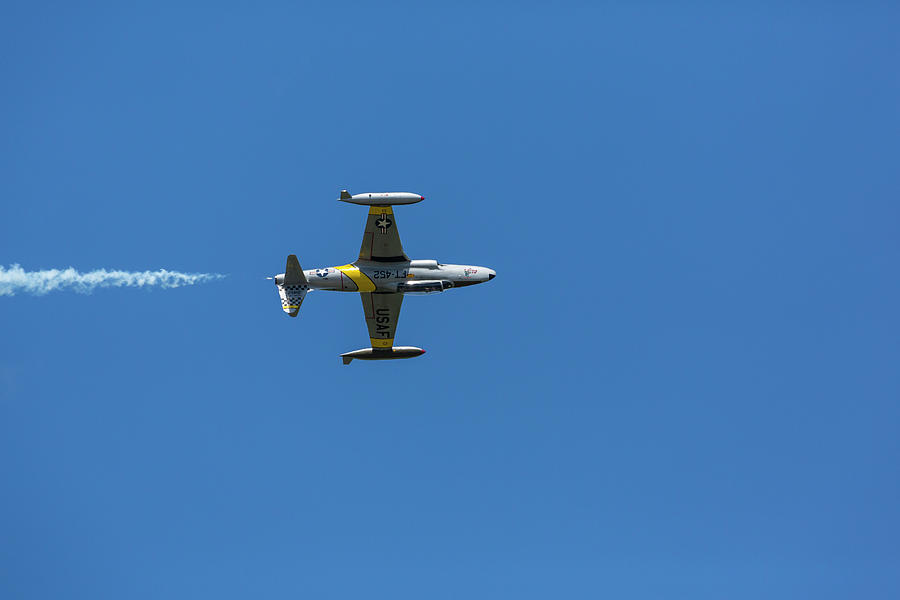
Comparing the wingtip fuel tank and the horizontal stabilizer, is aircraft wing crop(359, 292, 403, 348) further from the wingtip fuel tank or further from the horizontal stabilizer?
the wingtip fuel tank

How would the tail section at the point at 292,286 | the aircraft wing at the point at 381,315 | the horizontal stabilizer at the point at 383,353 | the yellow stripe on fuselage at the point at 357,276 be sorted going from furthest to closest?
the horizontal stabilizer at the point at 383,353
the aircraft wing at the point at 381,315
the yellow stripe on fuselage at the point at 357,276
the tail section at the point at 292,286

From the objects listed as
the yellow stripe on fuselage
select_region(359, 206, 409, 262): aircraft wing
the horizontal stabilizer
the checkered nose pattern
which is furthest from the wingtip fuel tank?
the horizontal stabilizer

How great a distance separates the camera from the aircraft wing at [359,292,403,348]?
70250 millimetres

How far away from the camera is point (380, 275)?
67688mm

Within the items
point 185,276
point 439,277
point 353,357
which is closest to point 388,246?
point 439,277

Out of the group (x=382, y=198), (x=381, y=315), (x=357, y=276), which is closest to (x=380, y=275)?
(x=357, y=276)

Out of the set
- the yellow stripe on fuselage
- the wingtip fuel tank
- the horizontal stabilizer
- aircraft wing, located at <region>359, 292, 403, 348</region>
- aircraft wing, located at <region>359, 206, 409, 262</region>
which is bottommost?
the horizontal stabilizer

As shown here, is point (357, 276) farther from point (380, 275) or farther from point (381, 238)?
point (381, 238)

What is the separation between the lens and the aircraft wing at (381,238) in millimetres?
66625

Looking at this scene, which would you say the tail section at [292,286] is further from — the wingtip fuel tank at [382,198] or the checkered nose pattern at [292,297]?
the wingtip fuel tank at [382,198]

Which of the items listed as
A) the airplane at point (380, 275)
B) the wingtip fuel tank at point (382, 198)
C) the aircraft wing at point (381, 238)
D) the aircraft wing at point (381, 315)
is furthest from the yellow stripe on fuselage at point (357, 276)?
the wingtip fuel tank at point (382, 198)

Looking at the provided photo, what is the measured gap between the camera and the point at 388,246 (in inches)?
2650

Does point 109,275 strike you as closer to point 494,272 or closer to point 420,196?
point 420,196

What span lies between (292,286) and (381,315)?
318 inches
